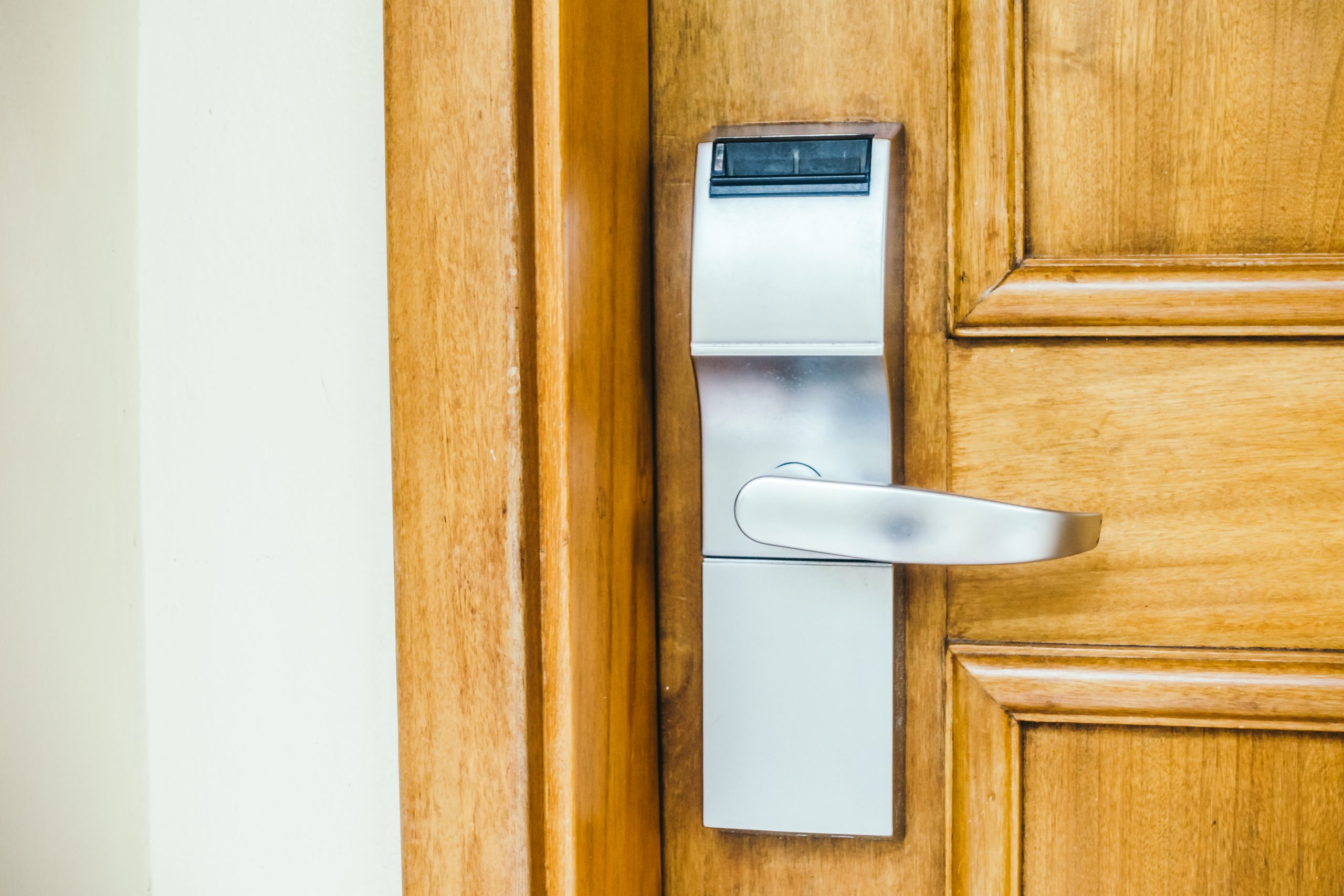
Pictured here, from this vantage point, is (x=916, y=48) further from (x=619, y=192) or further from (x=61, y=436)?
(x=61, y=436)

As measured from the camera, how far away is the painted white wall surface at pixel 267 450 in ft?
1.20

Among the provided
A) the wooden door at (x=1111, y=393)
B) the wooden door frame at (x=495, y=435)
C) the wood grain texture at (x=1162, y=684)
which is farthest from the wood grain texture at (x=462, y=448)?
the wood grain texture at (x=1162, y=684)

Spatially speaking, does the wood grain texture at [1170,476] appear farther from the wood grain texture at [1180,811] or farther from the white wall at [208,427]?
the white wall at [208,427]

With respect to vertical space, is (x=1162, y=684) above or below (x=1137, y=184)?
below

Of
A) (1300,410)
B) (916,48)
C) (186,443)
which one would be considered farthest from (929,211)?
(186,443)

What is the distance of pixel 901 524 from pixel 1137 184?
180 millimetres

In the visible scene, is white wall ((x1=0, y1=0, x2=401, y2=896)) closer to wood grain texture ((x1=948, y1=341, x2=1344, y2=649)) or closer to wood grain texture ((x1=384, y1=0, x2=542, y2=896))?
wood grain texture ((x1=384, y1=0, x2=542, y2=896))

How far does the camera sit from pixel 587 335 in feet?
1.09

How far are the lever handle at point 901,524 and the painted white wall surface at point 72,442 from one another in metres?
0.30

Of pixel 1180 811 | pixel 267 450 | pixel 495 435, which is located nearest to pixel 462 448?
pixel 495 435

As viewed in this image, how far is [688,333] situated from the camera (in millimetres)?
390

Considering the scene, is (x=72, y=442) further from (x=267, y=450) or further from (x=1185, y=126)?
(x=1185, y=126)

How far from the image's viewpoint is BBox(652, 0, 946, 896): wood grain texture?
0.37 m

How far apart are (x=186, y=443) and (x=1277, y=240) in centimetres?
49
